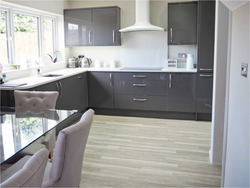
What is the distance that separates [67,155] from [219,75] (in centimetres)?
197

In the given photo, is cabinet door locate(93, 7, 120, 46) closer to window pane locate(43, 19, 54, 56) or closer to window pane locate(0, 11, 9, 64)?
window pane locate(43, 19, 54, 56)

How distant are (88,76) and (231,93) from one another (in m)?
3.54

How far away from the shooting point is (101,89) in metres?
5.04

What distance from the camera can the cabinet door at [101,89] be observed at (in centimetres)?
498

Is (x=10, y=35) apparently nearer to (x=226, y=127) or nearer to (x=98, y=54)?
(x=98, y=54)

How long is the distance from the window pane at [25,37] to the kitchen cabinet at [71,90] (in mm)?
811

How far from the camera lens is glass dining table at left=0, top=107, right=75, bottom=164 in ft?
5.75

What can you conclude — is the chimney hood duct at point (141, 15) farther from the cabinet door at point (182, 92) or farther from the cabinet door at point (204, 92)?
the cabinet door at point (204, 92)

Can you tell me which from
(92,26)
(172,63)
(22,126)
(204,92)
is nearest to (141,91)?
(172,63)

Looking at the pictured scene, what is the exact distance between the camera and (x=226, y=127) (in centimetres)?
199

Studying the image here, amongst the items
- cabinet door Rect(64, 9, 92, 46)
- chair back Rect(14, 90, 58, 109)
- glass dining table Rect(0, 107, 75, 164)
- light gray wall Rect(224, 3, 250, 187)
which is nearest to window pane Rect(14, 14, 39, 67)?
cabinet door Rect(64, 9, 92, 46)

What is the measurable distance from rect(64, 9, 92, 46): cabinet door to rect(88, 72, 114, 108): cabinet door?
0.71m

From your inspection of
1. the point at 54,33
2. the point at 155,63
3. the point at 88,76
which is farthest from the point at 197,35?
the point at 54,33

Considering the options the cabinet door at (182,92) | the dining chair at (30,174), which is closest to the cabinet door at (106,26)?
the cabinet door at (182,92)
